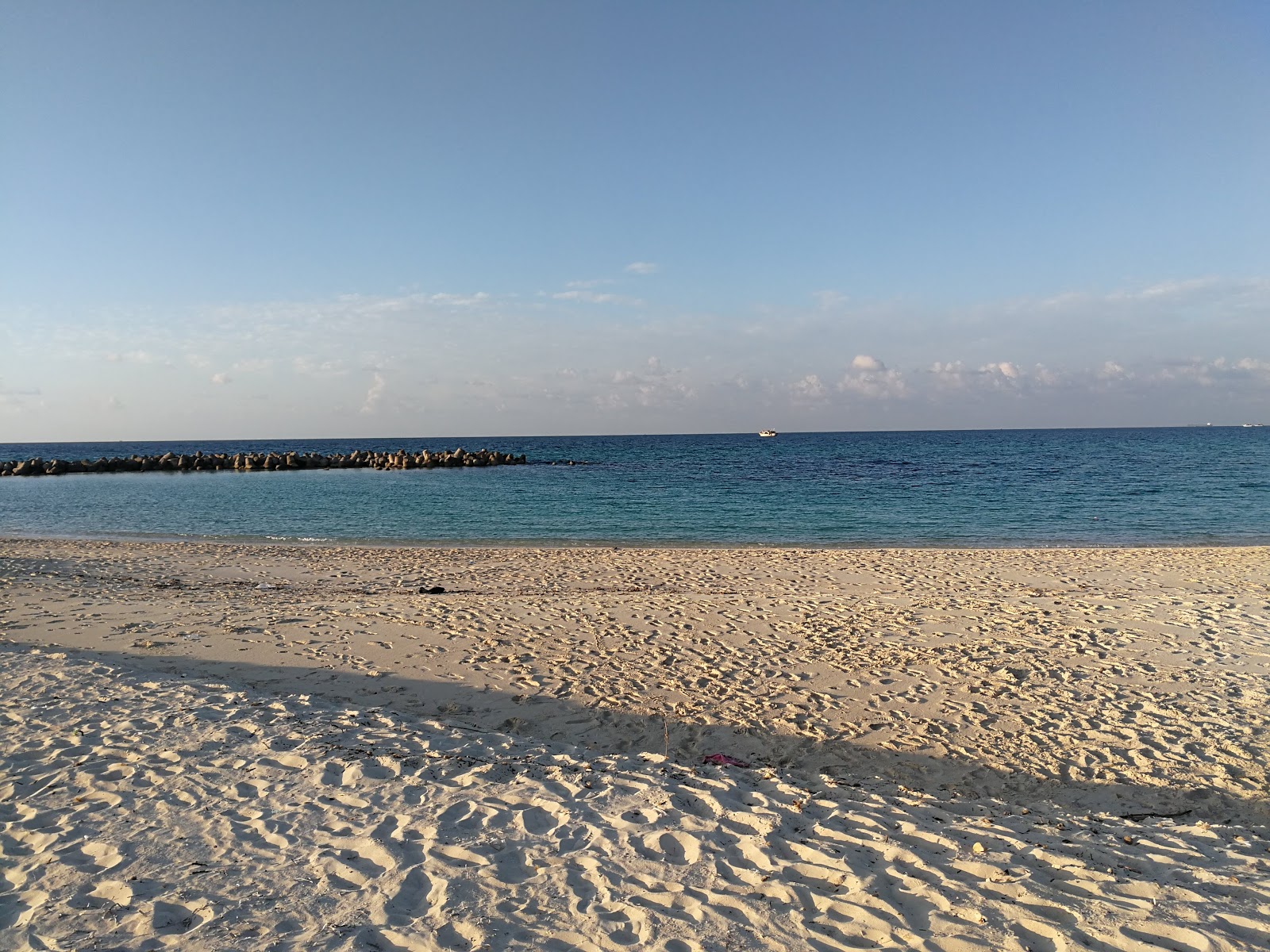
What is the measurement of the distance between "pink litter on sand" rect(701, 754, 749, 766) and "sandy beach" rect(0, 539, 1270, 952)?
57 millimetres

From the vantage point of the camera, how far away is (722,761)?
246 inches

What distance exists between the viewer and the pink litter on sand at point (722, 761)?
20.3 feet

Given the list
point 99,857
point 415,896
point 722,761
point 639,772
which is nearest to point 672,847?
point 639,772

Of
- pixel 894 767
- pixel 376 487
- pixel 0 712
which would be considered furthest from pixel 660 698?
pixel 376 487

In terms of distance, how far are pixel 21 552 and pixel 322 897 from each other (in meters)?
20.3

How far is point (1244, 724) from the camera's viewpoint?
6.95m

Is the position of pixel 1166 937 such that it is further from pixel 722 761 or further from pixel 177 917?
pixel 177 917

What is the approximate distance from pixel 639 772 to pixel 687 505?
24.8 m

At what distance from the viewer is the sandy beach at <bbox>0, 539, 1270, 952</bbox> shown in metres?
3.81

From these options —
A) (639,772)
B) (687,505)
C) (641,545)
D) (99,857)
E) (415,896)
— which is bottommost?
(641,545)

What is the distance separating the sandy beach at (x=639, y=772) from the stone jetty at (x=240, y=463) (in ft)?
163

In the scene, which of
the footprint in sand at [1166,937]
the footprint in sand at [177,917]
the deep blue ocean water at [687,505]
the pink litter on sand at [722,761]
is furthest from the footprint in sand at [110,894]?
the deep blue ocean water at [687,505]

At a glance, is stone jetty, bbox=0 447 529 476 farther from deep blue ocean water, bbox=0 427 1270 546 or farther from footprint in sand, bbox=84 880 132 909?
footprint in sand, bbox=84 880 132 909

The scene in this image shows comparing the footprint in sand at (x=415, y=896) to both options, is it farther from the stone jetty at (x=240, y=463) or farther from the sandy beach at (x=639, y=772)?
the stone jetty at (x=240, y=463)
